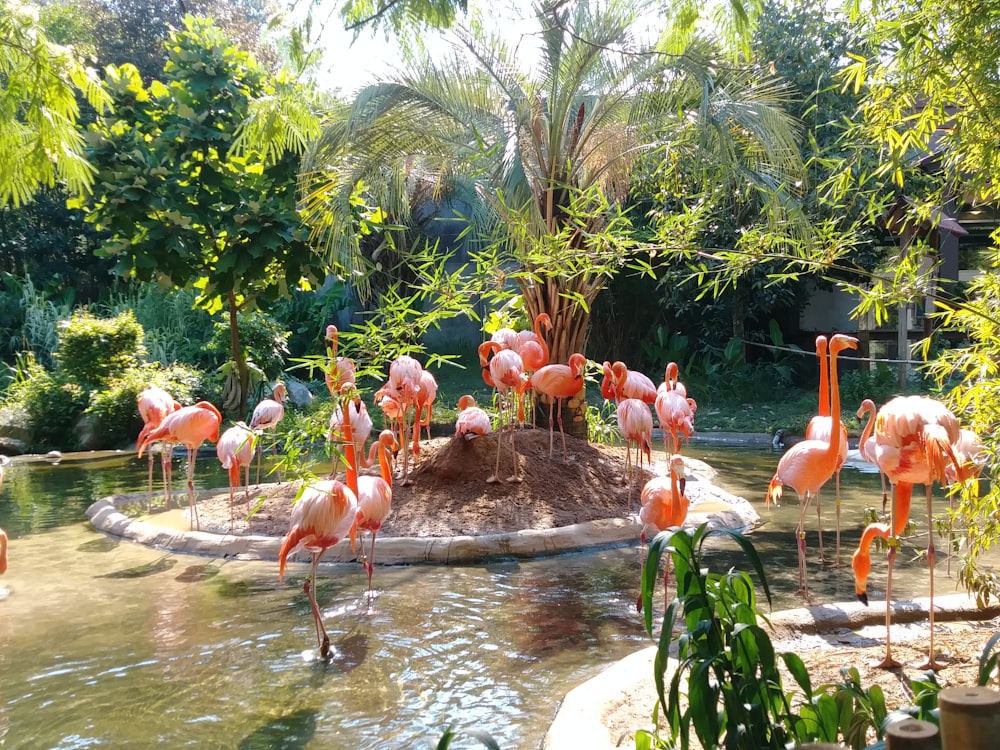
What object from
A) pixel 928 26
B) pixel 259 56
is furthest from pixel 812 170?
pixel 259 56

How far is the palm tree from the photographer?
25.3 ft

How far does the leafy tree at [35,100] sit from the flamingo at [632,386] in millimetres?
4945

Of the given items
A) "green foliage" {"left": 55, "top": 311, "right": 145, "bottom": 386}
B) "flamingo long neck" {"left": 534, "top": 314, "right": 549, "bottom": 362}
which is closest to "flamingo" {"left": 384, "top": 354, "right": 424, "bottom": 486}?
"flamingo long neck" {"left": 534, "top": 314, "right": 549, "bottom": 362}

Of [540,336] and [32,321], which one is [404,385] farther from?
[32,321]

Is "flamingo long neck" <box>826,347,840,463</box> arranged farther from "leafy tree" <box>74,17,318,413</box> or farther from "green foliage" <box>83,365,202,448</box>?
"green foliage" <box>83,365,202,448</box>

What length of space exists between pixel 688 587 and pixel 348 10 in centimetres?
228

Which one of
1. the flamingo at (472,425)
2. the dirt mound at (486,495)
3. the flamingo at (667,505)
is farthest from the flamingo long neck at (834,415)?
the flamingo at (472,425)

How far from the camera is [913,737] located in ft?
4.87

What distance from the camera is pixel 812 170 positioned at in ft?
44.6

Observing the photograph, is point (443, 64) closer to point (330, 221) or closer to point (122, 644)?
point (330, 221)

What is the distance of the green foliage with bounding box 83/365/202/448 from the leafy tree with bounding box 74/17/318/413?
11.8 ft

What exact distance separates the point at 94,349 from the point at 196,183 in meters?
4.95

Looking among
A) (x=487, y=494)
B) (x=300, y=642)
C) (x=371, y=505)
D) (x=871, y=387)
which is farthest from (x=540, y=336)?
(x=871, y=387)

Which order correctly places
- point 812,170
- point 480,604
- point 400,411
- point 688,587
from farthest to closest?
point 812,170, point 400,411, point 480,604, point 688,587
